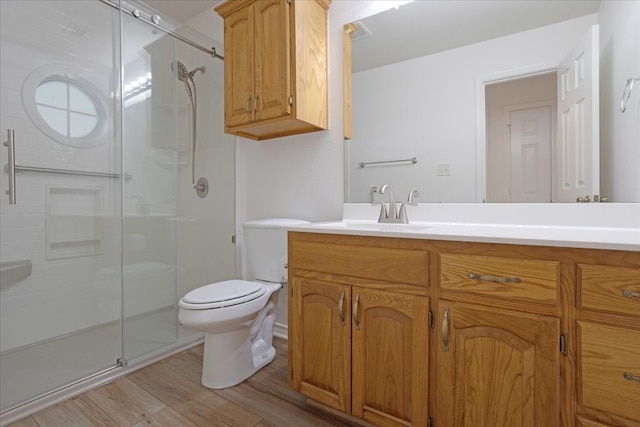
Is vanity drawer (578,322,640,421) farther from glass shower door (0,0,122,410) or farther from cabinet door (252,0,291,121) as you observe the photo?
glass shower door (0,0,122,410)

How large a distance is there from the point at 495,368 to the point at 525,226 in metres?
0.67

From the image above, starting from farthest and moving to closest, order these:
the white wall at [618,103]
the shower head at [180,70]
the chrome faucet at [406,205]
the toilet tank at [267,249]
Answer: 1. the shower head at [180,70]
2. the toilet tank at [267,249]
3. the chrome faucet at [406,205]
4. the white wall at [618,103]

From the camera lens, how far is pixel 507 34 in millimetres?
1425

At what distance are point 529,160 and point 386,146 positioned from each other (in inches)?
26.8

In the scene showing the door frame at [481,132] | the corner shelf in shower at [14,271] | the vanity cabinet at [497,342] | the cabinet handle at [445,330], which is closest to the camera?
the vanity cabinet at [497,342]

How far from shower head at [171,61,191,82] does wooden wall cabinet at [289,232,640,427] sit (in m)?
1.61

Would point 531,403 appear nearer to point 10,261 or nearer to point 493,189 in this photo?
point 493,189

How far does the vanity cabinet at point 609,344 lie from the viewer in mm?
795

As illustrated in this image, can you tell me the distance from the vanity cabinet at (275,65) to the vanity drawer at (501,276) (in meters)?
1.12

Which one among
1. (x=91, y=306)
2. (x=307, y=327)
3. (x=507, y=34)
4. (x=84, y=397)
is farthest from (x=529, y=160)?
(x=91, y=306)

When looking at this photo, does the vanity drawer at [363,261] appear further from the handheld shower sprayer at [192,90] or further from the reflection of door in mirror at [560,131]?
the handheld shower sprayer at [192,90]

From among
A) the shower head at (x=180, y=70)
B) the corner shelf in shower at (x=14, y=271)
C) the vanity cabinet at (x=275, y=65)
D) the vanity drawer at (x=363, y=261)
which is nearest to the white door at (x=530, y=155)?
the vanity drawer at (x=363, y=261)

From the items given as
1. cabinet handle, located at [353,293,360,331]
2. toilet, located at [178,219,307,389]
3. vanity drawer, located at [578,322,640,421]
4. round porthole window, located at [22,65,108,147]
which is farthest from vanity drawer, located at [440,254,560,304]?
round porthole window, located at [22,65,108,147]

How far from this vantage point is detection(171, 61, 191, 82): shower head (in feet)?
7.18
